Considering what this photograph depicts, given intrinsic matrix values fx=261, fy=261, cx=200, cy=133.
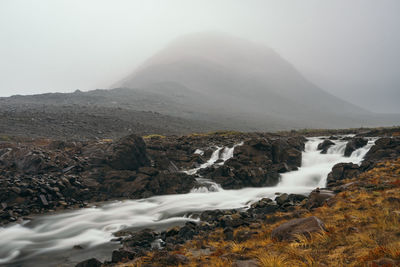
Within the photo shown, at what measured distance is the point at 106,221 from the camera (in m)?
17.5

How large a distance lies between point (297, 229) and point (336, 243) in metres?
1.48

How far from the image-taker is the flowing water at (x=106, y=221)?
1285cm

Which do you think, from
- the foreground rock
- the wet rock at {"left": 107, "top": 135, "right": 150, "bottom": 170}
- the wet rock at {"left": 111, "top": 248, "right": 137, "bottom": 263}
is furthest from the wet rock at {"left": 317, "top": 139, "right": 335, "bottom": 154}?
the wet rock at {"left": 111, "top": 248, "right": 137, "bottom": 263}

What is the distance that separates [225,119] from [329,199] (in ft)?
376

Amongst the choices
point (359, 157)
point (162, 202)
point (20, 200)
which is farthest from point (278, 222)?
point (359, 157)

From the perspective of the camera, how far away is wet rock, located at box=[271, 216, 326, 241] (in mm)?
8227

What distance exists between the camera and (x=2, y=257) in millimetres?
12883

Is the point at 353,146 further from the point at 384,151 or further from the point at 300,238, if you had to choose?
the point at 300,238

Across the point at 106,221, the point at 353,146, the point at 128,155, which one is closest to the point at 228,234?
the point at 106,221

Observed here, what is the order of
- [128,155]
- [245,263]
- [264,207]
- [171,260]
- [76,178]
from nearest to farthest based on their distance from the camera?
[245,263], [171,260], [264,207], [76,178], [128,155]

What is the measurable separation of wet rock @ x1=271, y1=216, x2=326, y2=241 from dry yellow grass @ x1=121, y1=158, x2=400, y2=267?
0.86 ft

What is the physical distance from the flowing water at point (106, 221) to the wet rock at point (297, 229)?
25.3ft

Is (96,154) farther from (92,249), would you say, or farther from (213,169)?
(92,249)

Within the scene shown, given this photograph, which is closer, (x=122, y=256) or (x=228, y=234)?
(x=122, y=256)
